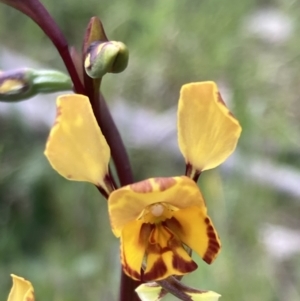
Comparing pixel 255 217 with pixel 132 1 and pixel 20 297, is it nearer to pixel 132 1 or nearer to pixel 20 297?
pixel 132 1

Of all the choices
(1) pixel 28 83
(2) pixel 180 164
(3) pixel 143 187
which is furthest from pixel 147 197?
(2) pixel 180 164

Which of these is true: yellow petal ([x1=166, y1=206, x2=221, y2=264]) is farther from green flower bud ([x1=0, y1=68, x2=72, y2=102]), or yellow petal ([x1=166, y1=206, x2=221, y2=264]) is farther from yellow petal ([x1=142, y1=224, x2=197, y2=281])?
green flower bud ([x1=0, y1=68, x2=72, y2=102])

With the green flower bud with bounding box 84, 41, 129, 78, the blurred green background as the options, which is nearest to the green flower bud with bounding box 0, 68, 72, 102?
the green flower bud with bounding box 84, 41, 129, 78

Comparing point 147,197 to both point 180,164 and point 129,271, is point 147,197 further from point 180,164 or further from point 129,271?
point 180,164

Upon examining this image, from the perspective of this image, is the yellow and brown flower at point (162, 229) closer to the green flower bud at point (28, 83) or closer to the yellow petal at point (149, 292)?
the yellow petal at point (149, 292)

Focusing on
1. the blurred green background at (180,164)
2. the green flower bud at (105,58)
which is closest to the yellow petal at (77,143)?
the green flower bud at (105,58)

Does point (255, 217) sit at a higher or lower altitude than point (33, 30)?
lower

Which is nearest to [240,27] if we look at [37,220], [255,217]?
[255,217]

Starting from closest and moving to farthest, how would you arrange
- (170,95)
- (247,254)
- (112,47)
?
(112,47) < (247,254) < (170,95)
